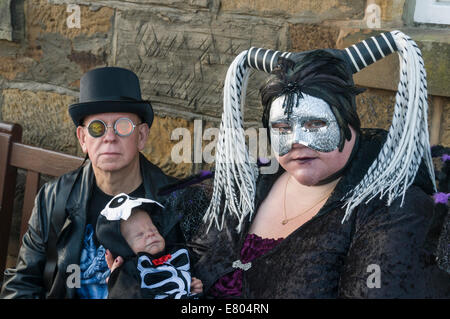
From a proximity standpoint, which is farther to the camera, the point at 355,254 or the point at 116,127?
the point at 116,127

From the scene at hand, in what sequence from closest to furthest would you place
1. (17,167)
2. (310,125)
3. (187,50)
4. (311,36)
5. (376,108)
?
(310,125), (376,108), (311,36), (187,50), (17,167)

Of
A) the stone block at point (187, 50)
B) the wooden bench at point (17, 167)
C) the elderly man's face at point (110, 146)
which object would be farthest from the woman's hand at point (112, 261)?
the stone block at point (187, 50)

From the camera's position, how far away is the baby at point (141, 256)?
8.00ft

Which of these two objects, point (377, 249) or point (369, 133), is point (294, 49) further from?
point (377, 249)

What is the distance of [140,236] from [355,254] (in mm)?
795

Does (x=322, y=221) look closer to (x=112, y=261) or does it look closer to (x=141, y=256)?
(x=141, y=256)

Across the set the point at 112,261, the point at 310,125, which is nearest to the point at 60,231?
the point at 112,261

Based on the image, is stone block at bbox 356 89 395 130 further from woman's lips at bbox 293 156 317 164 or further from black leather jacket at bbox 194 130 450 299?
woman's lips at bbox 293 156 317 164

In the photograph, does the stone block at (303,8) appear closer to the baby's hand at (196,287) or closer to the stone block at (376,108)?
the stone block at (376,108)

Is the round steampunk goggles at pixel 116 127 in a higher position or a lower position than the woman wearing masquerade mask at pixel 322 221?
higher

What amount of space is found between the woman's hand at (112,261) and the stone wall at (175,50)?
124 centimetres

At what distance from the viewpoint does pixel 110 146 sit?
9.09 feet

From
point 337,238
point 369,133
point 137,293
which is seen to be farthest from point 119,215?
point 369,133

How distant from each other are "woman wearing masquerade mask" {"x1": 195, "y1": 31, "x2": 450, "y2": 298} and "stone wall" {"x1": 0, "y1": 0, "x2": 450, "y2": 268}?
0.75 meters
